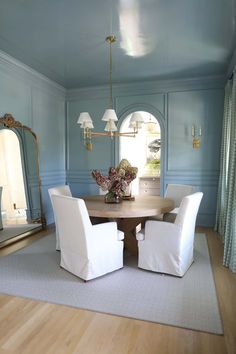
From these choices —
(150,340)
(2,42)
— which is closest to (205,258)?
(150,340)

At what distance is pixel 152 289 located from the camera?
2.36 metres

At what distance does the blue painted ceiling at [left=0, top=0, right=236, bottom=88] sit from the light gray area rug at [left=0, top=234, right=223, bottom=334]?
2.78 meters

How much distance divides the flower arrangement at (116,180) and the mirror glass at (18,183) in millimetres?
1605

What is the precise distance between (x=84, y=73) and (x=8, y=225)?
287cm

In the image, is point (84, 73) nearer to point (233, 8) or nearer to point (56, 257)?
point (233, 8)

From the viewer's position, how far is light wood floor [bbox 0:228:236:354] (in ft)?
5.30

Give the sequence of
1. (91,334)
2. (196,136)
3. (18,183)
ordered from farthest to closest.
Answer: (196,136) < (18,183) < (91,334)

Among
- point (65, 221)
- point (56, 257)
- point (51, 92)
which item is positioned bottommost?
point (56, 257)

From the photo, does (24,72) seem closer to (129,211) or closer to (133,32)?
(133,32)

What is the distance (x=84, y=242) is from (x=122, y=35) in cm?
247

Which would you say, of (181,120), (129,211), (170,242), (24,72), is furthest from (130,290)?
(24,72)

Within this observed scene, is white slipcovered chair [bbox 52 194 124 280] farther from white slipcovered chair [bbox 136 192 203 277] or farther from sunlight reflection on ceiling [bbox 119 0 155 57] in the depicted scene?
sunlight reflection on ceiling [bbox 119 0 155 57]

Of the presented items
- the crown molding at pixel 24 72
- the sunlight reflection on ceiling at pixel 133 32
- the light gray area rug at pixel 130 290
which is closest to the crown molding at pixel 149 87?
the crown molding at pixel 24 72

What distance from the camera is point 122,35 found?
294 cm
